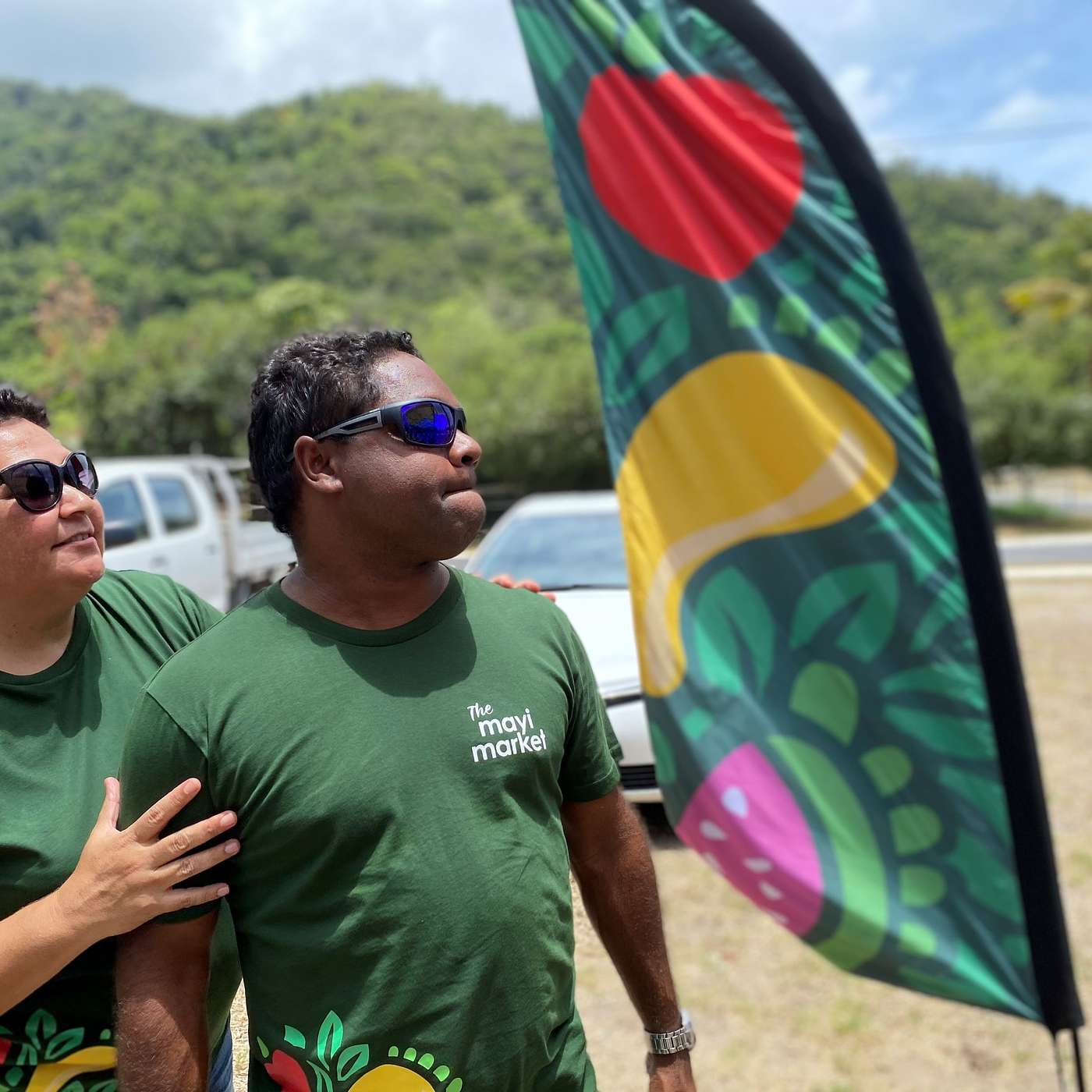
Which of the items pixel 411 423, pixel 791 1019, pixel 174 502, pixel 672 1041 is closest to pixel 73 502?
pixel 411 423

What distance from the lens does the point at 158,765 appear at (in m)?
1.39

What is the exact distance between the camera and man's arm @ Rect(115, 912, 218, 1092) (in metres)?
1.42

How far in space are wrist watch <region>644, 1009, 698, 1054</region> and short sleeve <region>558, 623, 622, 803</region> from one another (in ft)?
1.29

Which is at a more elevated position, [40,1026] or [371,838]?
[371,838]

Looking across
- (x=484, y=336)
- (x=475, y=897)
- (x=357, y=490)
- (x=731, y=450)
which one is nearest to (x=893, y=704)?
(x=731, y=450)

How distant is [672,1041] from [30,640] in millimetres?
1153

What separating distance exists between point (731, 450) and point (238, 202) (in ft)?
229

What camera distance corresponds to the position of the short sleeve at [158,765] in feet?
4.57

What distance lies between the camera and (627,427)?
2533 millimetres

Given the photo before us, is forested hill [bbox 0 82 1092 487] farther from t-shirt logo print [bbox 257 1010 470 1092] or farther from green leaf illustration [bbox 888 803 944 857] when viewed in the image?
t-shirt logo print [bbox 257 1010 470 1092]

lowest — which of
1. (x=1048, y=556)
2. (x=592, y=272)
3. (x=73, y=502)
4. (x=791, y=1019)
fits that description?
(x=1048, y=556)

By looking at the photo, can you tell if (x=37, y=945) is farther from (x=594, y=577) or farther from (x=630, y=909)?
(x=594, y=577)

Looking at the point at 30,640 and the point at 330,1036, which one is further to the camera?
the point at 30,640

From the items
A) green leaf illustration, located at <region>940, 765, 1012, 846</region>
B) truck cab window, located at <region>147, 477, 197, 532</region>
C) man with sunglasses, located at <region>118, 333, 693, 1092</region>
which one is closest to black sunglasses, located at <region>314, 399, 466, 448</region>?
man with sunglasses, located at <region>118, 333, 693, 1092</region>
